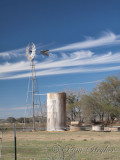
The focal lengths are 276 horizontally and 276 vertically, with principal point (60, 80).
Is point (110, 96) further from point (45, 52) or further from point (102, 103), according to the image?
point (45, 52)

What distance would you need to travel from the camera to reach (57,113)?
32.8 meters

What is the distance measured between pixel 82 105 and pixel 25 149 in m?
41.9

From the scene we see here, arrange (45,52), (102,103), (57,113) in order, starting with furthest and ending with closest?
1. (102,103)
2. (45,52)
3. (57,113)

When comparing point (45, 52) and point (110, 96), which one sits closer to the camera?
point (45, 52)

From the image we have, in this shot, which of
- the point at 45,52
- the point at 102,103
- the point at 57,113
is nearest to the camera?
the point at 57,113

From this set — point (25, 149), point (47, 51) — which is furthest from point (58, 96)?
point (25, 149)

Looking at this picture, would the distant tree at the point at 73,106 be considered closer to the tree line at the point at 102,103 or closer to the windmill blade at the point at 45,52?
the tree line at the point at 102,103

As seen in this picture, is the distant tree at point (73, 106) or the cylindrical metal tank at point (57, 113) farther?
the distant tree at point (73, 106)

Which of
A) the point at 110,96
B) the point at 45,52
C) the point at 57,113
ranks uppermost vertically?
the point at 45,52

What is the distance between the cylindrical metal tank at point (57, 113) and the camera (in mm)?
32656

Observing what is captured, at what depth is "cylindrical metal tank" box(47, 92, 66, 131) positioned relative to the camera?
32.7 m

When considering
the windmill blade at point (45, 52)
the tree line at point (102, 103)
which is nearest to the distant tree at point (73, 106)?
the tree line at point (102, 103)

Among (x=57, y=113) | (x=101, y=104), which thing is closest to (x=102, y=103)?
(x=101, y=104)

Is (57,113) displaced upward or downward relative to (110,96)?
downward
